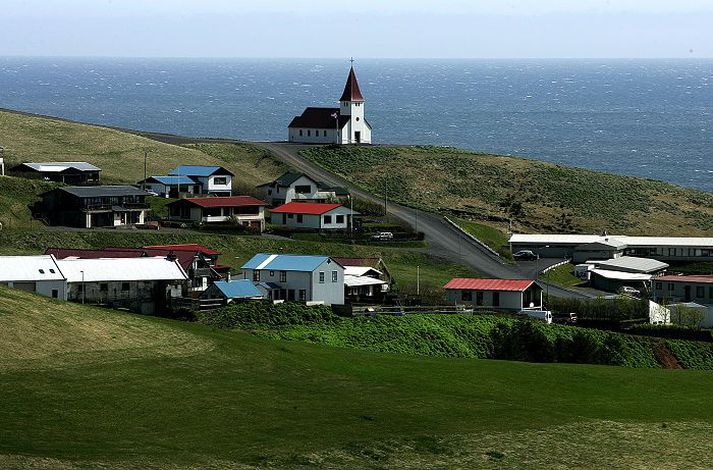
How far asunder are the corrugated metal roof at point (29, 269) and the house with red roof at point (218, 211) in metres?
27.9

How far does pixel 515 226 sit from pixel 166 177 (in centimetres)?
2316

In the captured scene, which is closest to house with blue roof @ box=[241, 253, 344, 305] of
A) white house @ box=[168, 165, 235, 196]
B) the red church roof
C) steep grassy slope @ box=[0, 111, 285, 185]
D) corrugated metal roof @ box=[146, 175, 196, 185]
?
corrugated metal roof @ box=[146, 175, 196, 185]

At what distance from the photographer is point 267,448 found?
31906 mm

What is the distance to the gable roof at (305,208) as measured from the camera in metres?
86.8

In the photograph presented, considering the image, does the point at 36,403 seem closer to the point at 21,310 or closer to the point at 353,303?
the point at 21,310

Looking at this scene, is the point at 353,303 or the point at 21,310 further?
the point at 353,303

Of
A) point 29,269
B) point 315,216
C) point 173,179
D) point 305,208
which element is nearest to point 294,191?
point 305,208

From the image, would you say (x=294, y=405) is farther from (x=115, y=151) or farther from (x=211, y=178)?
(x=115, y=151)

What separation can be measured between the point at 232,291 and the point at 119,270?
186 inches

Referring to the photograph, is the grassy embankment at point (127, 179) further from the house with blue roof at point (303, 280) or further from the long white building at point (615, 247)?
the long white building at point (615, 247)

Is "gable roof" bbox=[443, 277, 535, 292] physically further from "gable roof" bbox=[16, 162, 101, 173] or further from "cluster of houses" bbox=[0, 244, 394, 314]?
"gable roof" bbox=[16, 162, 101, 173]

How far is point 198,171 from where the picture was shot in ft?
314

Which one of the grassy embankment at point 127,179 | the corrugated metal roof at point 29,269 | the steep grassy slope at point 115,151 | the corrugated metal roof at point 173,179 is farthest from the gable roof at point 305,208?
the corrugated metal roof at point 29,269

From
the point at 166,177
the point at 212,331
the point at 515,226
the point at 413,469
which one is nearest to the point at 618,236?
the point at 515,226
